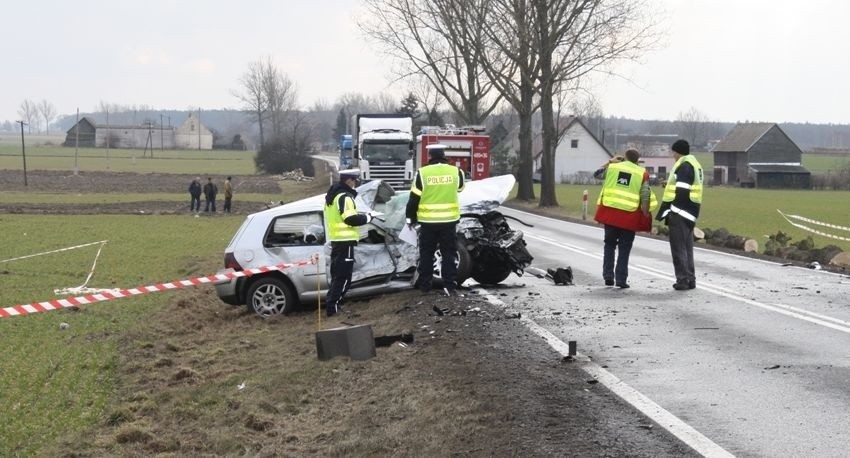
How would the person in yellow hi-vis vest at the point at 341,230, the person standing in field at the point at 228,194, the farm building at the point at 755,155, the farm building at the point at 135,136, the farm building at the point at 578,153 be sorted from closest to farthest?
the person in yellow hi-vis vest at the point at 341,230
the person standing in field at the point at 228,194
the farm building at the point at 755,155
the farm building at the point at 578,153
the farm building at the point at 135,136

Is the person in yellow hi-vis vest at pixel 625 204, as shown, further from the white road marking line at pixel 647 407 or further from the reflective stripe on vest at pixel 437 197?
the white road marking line at pixel 647 407

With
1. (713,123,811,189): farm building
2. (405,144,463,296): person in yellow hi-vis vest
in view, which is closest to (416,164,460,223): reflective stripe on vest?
(405,144,463,296): person in yellow hi-vis vest

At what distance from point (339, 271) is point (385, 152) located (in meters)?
31.0

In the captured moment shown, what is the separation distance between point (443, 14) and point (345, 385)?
43.8 m

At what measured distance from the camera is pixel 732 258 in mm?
18922

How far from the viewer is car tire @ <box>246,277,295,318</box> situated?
1348cm

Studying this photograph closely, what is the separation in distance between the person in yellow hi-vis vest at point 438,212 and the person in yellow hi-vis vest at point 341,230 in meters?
0.66

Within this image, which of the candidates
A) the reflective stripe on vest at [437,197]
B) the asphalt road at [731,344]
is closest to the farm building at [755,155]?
the asphalt road at [731,344]

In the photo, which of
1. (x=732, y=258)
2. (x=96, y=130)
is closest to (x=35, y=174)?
(x=732, y=258)

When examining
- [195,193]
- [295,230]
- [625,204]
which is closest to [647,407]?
[625,204]

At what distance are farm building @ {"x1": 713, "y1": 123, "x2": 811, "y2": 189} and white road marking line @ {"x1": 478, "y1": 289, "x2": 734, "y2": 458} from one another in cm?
10331

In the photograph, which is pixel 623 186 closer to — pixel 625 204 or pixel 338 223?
pixel 625 204

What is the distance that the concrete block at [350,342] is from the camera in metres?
9.50

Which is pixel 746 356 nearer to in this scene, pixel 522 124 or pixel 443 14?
pixel 522 124
